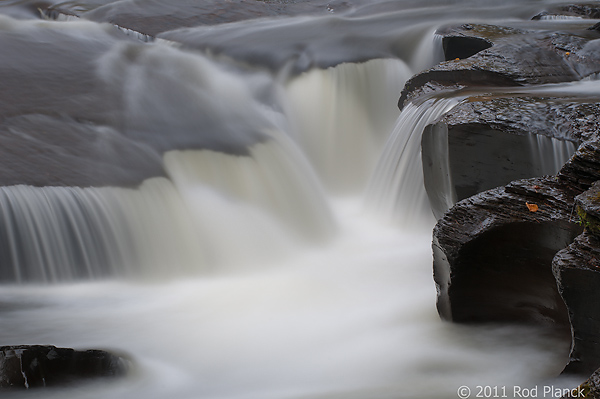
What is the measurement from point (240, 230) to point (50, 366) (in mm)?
2205

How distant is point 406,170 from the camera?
5.70 m

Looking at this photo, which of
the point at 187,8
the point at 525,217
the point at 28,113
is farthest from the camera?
the point at 187,8

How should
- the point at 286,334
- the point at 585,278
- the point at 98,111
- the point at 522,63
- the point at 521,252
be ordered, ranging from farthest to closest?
the point at 522,63
the point at 98,111
the point at 286,334
the point at 521,252
the point at 585,278

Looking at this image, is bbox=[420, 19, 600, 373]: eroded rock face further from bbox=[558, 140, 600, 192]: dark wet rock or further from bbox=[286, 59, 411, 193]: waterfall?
bbox=[286, 59, 411, 193]: waterfall

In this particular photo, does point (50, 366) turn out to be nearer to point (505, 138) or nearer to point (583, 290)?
point (583, 290)

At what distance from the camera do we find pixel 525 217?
10.8 ft

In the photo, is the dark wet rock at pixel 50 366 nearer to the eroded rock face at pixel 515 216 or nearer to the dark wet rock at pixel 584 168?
the eroded rock face at pixel 515 216

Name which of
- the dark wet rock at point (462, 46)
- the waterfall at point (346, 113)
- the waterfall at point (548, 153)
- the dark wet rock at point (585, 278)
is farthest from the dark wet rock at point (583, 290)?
the dark wet rock at point (462, 46)

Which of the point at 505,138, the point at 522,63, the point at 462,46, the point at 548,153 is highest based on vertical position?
the point at 462,46

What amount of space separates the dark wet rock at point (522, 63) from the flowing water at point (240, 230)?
0.55m

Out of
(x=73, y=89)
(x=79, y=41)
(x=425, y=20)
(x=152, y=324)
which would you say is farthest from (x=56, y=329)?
(x=425, y=20)

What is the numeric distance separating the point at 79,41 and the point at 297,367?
5.28 meters

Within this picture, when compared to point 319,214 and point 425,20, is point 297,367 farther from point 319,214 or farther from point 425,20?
point 425,20

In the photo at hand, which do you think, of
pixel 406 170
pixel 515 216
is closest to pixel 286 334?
pixel 515 216
